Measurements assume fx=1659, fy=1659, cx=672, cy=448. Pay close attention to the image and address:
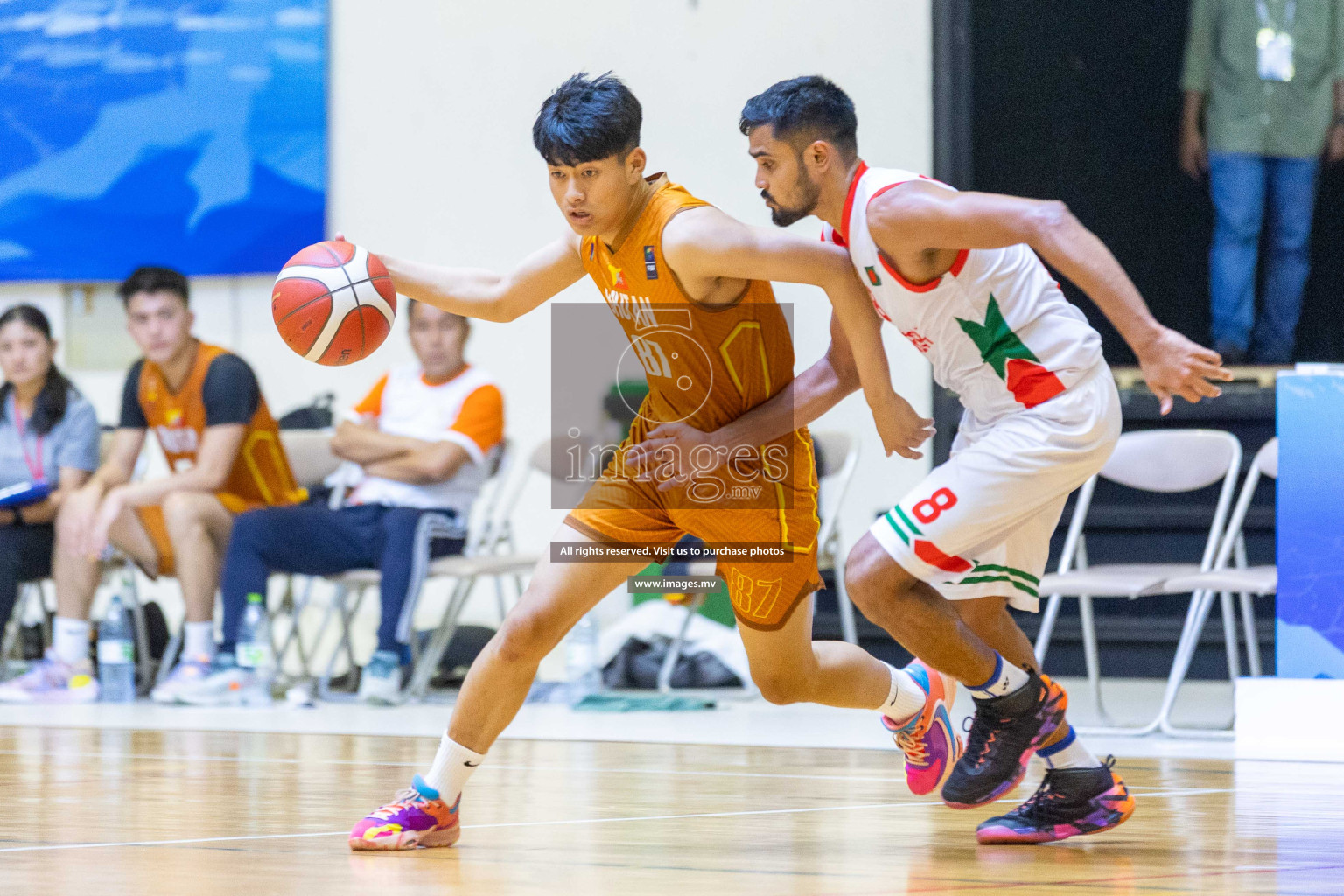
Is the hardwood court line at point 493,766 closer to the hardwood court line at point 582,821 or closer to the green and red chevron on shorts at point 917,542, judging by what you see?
the hardwood court line at point 582,821

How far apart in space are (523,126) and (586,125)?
5802mm

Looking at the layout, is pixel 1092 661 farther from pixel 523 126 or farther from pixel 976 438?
pixel 523 126

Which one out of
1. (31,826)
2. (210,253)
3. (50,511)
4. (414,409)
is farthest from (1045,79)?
(31,826)

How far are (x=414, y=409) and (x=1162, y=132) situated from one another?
395cm

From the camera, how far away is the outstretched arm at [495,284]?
127 inches

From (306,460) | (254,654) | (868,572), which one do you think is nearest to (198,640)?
(254,654)

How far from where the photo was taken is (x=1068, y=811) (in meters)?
2.99

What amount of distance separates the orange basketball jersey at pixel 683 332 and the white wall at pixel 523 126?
4.68 m

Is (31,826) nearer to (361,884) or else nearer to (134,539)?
(361,884)

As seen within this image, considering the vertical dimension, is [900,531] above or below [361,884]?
above

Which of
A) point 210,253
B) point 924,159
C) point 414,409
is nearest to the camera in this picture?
point 414,409

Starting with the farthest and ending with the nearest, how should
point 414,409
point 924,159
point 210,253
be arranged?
point 210,253 → point 924,159 → point 414,409

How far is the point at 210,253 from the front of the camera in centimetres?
876

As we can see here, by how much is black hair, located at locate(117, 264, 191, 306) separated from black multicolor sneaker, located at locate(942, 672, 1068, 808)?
4.43m
